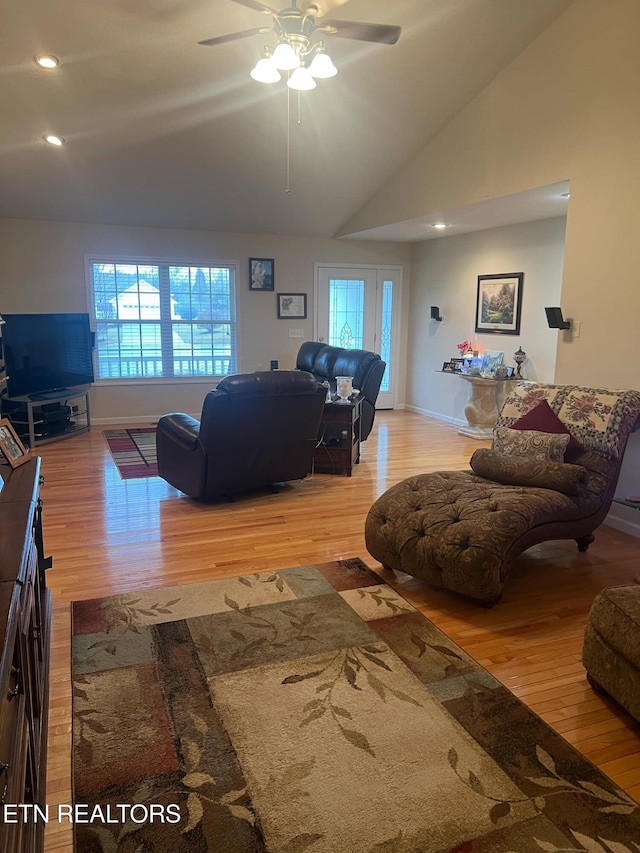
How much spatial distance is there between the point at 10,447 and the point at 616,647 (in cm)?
251

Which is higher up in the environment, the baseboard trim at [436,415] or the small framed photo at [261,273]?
the small framed photo at [261,273]

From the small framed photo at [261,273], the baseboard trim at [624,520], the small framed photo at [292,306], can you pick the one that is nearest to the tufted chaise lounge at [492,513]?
the baseboard trim at [624,520]

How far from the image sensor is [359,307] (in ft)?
28.8

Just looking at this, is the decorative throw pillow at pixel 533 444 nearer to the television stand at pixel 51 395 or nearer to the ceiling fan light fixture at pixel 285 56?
the ceiling fan light fixture at pixel 285 56

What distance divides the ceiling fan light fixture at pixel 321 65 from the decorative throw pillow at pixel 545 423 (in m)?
2.44

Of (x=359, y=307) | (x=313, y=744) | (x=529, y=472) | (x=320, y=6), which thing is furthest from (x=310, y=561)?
(x=359, y=307)

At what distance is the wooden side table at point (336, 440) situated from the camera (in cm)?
532

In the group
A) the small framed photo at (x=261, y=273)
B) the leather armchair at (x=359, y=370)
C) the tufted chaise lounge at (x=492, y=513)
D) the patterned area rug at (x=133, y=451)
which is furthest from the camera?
the small framed photo at (x=261, y=273)

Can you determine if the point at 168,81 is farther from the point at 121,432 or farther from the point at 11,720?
the point at 11,720

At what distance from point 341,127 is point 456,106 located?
1.11 m

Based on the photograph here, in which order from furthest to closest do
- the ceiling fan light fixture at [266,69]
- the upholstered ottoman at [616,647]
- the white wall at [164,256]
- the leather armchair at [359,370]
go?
the white wall at [164,256]
the leather armchair at [359,370]
the ceiling fan light fixture at [266,69]
the upholstered ottoman at [616,647]

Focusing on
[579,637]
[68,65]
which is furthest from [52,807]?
[68,65]

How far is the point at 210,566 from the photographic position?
11.3ft

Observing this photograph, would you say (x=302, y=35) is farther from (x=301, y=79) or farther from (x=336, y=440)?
(x=336, y=440)
